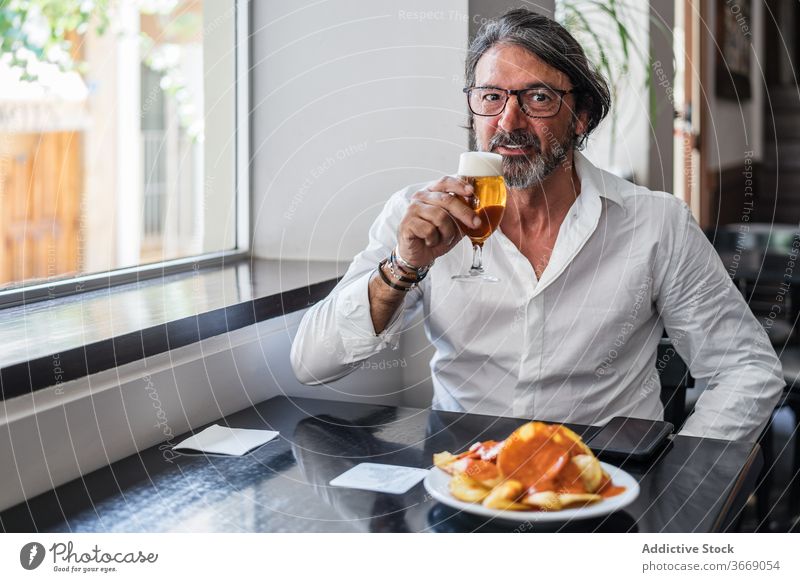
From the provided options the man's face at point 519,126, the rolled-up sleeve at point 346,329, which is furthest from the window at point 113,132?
the man's face at point 519,126

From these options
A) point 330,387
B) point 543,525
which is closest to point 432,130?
point 330,387

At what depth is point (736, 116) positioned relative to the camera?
5.25 metres

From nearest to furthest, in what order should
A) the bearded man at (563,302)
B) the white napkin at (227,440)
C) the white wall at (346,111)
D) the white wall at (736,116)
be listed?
the white napkin at (227,440) < the bearded man at (563,302) < the white wall at (346,111) < the white wall at (736,116)

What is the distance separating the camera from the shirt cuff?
130cm

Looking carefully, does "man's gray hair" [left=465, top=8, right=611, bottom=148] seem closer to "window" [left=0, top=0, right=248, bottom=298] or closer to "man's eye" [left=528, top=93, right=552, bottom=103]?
"man's eye" [left=528, top=93, right=552, bottom=103]

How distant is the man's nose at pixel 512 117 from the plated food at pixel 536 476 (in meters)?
0.63

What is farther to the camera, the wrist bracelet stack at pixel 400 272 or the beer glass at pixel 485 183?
the wrist bracelet stack at pixel 400 272

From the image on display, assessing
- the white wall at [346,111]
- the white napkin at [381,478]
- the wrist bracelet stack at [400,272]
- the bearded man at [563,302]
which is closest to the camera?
the white napkin at [381,478]

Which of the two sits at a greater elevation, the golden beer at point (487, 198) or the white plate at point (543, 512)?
the golden beer at point (487, 198)

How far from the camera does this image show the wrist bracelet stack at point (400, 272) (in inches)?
49.1

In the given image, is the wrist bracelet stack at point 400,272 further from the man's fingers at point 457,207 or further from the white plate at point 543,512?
the white plate at point 543,512

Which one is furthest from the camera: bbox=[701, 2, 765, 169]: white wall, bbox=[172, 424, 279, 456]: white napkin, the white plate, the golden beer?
bbox=[701, 2, 765, 169]: white wall

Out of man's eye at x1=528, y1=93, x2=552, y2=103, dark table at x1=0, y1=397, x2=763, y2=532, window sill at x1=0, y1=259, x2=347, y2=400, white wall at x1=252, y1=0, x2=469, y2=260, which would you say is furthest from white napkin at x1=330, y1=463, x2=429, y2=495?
white wall at x1=252, y1=0, x2=469, y2=260
